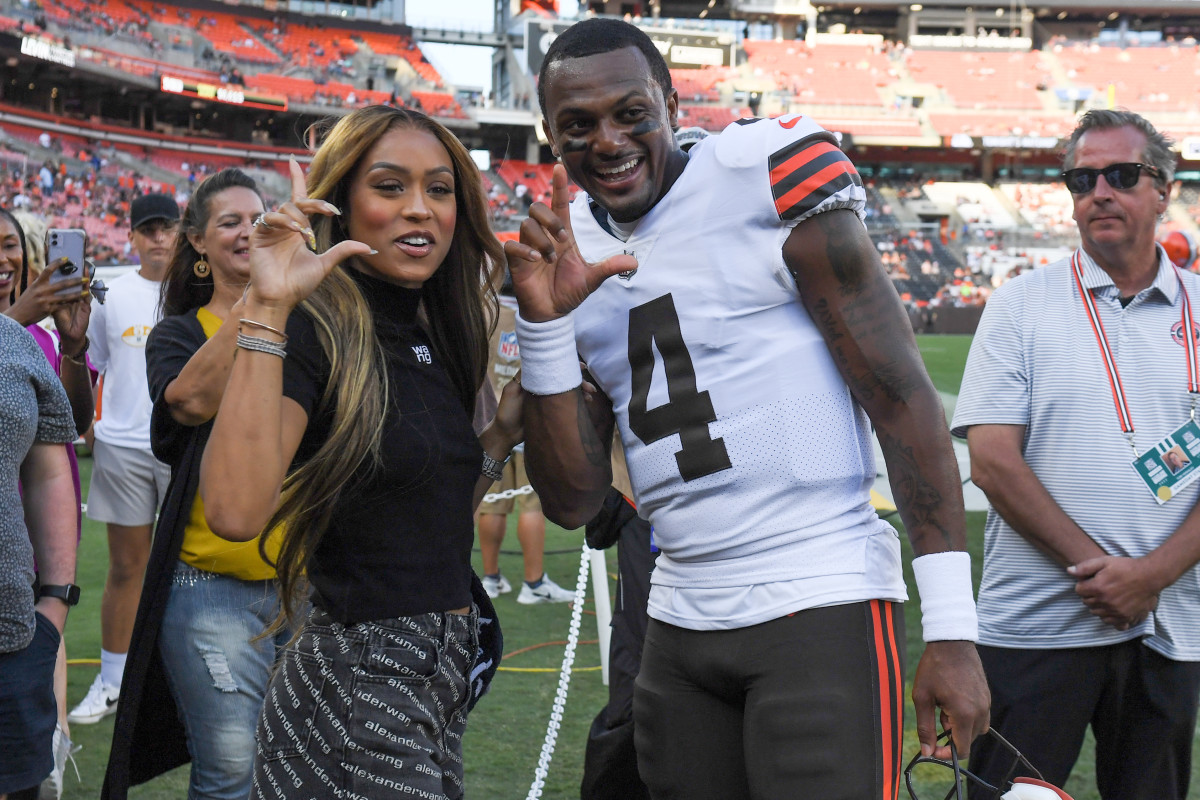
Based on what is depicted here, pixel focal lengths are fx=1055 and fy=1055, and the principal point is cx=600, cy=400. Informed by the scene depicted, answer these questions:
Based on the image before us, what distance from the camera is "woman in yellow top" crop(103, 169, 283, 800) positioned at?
103 inches

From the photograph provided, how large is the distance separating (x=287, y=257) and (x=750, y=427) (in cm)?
88

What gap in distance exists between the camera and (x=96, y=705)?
15.3 feet

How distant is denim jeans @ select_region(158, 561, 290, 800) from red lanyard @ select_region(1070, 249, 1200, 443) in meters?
2.33

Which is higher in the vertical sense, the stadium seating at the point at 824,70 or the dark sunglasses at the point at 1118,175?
the stadium seating at the point at 824,70

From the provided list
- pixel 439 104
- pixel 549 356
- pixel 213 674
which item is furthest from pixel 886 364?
pixel 439 104

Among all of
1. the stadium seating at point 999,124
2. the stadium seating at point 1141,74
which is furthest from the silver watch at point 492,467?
the stadium seating at point 1141,74

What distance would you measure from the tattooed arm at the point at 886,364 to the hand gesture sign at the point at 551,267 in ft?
1.20

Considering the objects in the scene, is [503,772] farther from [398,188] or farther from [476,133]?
[476,133]

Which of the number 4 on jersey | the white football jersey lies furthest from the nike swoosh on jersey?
the number 4 on jersey

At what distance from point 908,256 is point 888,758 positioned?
3966cm

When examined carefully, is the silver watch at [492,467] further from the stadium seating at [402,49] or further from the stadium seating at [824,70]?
the stadium seating at [824,70]

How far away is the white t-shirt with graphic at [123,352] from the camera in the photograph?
4.88 m

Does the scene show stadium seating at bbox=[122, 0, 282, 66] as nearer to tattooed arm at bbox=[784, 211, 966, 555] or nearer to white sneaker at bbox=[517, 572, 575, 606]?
white sneaker at bbox=[517, 572, 575, 606]

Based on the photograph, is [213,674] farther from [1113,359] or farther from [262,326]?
[1113,359]
